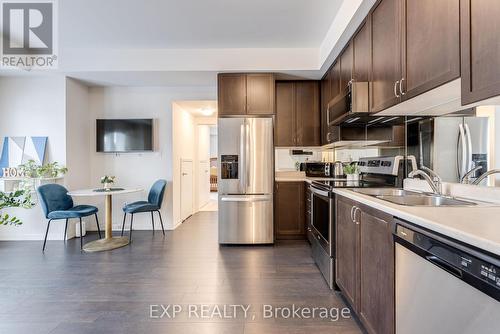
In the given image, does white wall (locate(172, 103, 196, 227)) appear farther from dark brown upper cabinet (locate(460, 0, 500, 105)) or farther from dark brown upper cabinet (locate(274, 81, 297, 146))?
dark brown upper cabinet (locate(460, 0, 500, 105))

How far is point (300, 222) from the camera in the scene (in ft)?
12.8

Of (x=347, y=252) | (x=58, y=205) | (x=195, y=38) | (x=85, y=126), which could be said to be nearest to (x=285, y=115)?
(x=195, y=38)

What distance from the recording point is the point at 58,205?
3.68 meters

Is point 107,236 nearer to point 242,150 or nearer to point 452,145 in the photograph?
point 242,150

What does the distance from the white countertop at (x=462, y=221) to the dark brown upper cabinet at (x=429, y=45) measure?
66 centimetres

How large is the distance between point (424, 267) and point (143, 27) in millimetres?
3391

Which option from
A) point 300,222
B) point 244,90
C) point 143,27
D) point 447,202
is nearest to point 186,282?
point 300,222

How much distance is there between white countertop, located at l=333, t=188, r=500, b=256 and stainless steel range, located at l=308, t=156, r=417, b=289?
0.93m

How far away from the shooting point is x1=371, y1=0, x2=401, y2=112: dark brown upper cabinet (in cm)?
186

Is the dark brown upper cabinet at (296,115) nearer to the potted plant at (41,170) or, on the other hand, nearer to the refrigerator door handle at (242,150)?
the refrigerator door handle at (242,150)

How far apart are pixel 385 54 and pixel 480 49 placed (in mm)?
919

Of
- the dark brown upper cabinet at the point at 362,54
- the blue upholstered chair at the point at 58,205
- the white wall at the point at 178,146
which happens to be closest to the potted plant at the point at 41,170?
the blue upholstered chair at the point at 58,205

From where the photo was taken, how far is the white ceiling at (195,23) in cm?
264

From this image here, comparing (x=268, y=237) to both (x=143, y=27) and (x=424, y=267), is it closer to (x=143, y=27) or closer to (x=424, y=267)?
(x=424, y=267)
